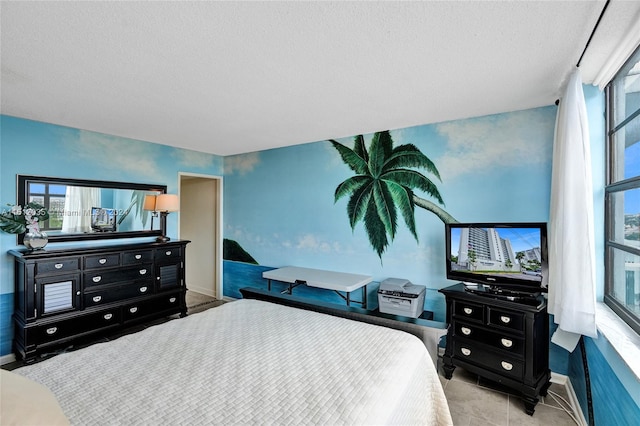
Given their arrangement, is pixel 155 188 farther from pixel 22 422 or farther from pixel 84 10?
pixel 22 422

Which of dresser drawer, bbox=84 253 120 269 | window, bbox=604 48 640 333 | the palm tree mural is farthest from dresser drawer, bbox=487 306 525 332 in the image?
dresser drawer, bbox=84 253 120 269

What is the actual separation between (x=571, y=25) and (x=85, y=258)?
4.40 meters

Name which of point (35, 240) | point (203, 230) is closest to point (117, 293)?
point (35, 240)

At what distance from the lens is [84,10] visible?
139cm

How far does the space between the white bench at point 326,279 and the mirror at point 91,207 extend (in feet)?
6.41

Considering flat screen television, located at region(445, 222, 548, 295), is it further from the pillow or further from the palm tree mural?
the pillow

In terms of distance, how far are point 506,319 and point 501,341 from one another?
0.19m

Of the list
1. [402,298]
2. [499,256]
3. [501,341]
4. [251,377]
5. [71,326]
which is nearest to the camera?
[251,377]

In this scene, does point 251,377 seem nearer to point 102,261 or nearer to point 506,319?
point 506,319

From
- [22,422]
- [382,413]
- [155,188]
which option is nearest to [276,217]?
[155,188]

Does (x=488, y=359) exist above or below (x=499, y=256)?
below

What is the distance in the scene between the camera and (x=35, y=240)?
298 centimetres

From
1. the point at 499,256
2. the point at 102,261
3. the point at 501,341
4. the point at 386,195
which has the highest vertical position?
the point at 386,195

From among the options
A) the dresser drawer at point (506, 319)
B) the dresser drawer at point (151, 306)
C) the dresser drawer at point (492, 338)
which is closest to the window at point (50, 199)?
the dresser drawer at point (151, 306)
